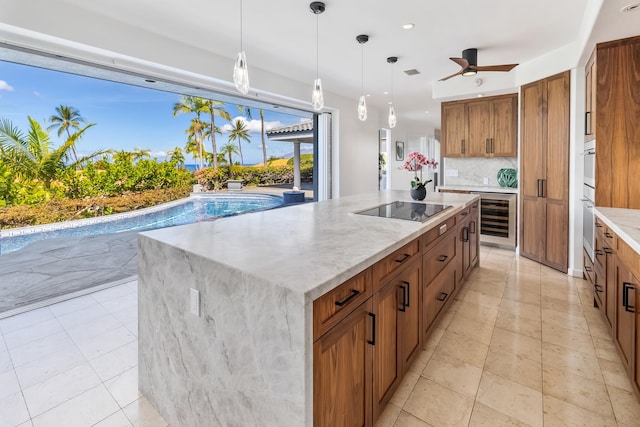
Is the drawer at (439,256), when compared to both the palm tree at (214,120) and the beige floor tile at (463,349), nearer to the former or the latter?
the beige floor tile at (463,349)

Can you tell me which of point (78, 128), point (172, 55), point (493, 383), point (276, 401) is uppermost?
point (172, 55)

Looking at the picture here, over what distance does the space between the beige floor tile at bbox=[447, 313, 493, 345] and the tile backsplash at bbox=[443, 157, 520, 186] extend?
11.6 ft

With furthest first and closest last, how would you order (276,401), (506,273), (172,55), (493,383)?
1. (506,273)
2. (172,55)
3. (493,383)
4. (276,401)

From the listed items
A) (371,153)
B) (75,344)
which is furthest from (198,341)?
(371,153)

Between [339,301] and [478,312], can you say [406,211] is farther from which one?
[339,301]

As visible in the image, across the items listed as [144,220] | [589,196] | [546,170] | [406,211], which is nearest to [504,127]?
[546,170]

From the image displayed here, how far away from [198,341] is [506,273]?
3624 millimetres

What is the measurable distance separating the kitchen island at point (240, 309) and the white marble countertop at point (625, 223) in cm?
96

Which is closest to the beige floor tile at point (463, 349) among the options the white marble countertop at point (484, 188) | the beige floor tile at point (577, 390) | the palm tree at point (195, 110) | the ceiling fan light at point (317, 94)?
the beige floor tile at point (577, 390)

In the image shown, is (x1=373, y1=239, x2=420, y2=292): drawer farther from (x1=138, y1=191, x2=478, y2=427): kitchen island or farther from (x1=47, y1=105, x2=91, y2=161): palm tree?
(x1=47, y1=105, x2=91, y2=161): palm tree

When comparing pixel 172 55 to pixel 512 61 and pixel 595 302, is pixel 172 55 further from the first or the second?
pixel 595 302

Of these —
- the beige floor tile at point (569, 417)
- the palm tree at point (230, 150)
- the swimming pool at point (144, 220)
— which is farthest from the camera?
the palm tree at point (230, 150)

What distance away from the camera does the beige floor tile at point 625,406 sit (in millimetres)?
1586

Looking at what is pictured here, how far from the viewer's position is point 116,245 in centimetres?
402
